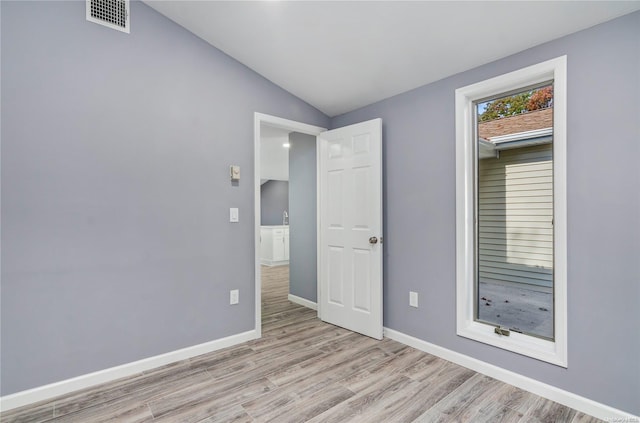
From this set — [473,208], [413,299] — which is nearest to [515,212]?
[473,208]

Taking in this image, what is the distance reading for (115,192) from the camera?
235 centimetres

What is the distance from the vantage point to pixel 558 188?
2.04 metres

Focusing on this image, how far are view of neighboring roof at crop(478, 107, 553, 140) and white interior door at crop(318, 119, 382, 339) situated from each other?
0.95 meters

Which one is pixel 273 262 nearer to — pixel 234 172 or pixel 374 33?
pixel 234 172

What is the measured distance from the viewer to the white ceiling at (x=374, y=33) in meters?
1.97

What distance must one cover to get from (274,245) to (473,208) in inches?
218

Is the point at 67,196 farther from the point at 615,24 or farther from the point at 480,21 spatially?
the point at 615,24

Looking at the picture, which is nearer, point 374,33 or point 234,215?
point 374,33

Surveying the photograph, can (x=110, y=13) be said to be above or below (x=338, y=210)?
above

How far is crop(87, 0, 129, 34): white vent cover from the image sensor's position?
7.41ft

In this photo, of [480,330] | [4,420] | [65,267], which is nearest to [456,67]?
[480,330]

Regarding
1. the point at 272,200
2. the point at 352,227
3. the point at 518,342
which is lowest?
the point at 518,342

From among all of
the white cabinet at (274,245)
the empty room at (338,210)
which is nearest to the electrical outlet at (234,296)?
the empty room at (338,210)

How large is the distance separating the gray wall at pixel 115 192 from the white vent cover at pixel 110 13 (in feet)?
0.18
